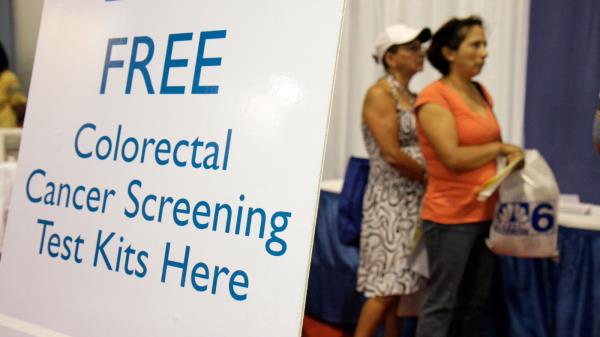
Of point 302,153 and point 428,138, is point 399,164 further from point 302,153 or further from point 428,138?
point 302,153

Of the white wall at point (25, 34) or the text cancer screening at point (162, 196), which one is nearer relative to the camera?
the text cancer screening at point (162, 196)

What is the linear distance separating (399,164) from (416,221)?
0.67ft

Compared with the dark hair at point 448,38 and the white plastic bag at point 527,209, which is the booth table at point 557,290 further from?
the dark hair at point 448,38

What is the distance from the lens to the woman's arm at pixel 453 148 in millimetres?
1580

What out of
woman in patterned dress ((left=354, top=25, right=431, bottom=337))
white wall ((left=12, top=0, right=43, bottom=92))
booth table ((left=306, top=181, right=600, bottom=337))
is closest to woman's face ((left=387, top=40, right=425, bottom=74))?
woman in patterned dress ((left=354, top=25, right=431, bottom=337))

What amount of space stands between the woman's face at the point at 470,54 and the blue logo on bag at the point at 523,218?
15.9 inches

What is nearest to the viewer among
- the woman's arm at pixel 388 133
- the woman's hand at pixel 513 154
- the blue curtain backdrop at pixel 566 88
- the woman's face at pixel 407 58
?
the woman's hand at pixel 513 154

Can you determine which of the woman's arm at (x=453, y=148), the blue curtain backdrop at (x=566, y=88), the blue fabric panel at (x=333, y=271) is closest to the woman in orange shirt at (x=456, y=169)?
the woman's arm at (x=453, y=148)

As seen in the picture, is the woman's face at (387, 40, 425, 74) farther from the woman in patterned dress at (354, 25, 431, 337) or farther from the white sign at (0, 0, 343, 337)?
the white sign at (0, 0, 343, 337)

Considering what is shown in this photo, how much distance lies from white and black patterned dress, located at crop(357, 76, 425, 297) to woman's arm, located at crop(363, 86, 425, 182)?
3 cm

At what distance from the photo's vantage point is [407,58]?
192cm

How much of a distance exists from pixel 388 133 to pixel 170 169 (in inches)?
43.1

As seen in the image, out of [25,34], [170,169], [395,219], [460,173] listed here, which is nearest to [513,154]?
[460,173]

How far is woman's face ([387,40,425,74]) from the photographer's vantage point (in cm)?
193
